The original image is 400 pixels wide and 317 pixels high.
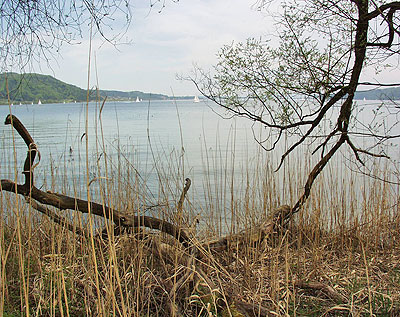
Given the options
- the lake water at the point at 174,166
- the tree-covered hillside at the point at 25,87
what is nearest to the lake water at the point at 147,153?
the lake water at the point at 174,166

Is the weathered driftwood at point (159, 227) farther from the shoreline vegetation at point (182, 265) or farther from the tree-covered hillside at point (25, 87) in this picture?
the tree-covered hillside at point (25, 87)

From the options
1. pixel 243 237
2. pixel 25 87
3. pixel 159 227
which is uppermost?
pixel 25 87

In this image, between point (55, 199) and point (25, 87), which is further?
point (25, 87)

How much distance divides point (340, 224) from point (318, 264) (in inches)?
26.5

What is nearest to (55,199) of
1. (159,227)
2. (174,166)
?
(159,227)

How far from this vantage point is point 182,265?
175 centimetres

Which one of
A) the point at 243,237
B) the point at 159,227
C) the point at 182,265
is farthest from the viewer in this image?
the point at 243,237

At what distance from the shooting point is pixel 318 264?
2.38 meters

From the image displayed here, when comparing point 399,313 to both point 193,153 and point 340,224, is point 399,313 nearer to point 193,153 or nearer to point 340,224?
point 340,224

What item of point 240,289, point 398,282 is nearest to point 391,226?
point 398,282

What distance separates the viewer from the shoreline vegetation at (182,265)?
1.53 m

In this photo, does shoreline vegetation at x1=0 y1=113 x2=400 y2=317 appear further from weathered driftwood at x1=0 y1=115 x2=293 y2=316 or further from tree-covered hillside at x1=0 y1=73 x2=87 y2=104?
tree-covered hillside at x1=0 y1=73 x2=87 y2=104

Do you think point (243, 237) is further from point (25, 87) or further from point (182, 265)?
point (25, 87)

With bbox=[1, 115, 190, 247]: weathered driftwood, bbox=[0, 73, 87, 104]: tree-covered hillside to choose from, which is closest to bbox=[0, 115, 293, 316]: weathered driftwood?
bbox=[1, 115, 190, 247]: weathered driftwood
